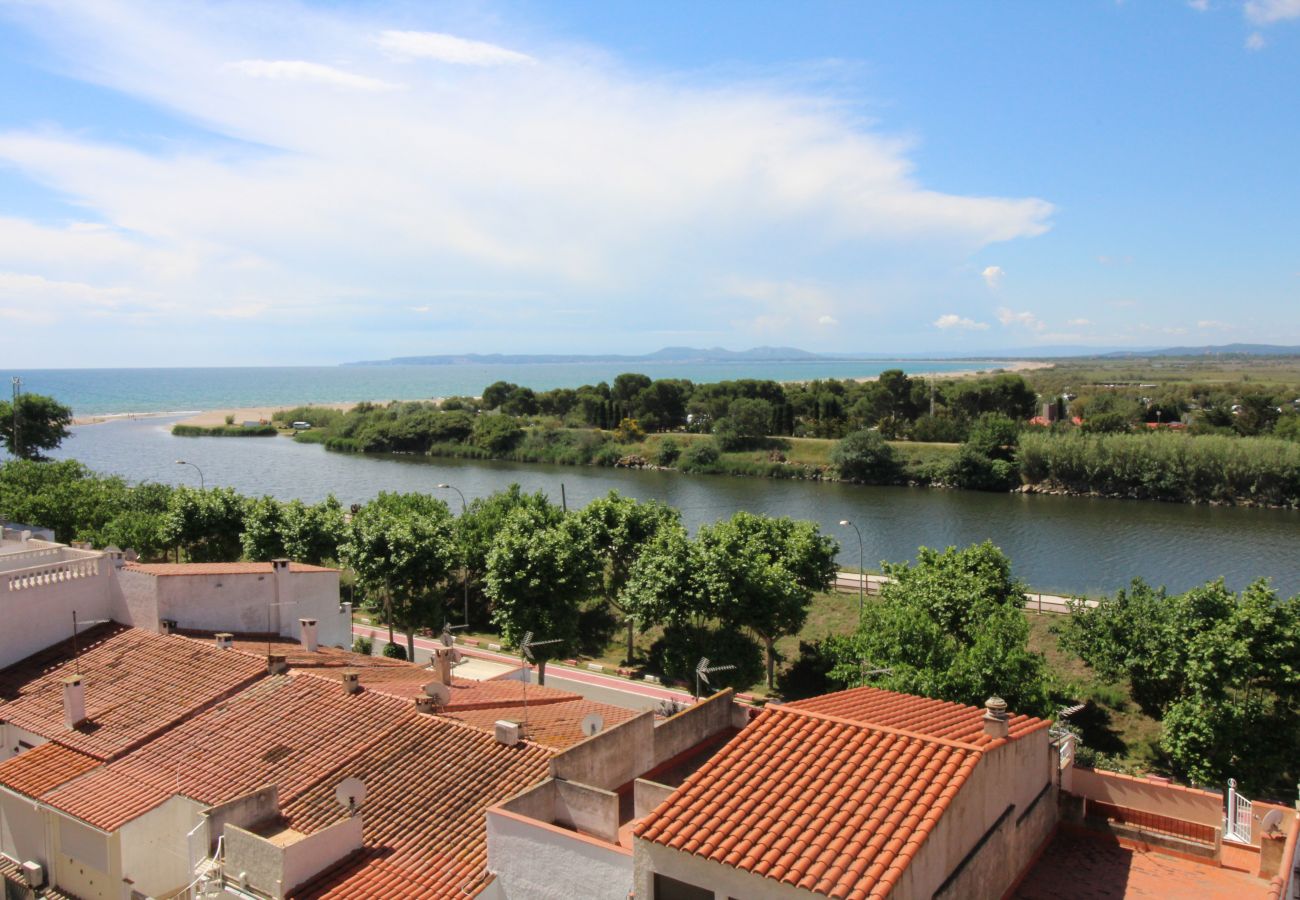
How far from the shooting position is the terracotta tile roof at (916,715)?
7828 mm

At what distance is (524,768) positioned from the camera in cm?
1061

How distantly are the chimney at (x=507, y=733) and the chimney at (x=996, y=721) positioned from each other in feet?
18.1

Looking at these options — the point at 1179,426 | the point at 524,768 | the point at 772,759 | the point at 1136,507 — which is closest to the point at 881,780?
the point at 772,759

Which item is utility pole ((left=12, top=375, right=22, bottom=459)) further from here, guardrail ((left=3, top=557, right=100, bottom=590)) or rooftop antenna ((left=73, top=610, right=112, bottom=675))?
rooftop antenna ((left=73, top=610, right=112, bottom=675))

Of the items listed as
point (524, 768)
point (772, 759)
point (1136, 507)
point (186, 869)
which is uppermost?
point (772, 759)

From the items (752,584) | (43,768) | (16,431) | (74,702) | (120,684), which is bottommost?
(752,584)

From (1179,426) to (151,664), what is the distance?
82689 mm

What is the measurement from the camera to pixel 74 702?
13.0 m

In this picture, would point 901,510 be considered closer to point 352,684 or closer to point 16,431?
point 352,684

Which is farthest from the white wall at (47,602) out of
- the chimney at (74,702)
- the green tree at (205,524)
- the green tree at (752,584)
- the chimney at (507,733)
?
the green tree at (205,524)

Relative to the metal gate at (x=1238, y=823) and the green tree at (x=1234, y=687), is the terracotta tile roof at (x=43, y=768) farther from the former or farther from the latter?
the green tree at (x=1234, y=687)

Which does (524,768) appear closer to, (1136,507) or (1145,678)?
(1145,678)

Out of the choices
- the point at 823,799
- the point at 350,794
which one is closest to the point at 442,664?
the point at 350,794

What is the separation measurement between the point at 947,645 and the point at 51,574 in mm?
16811
